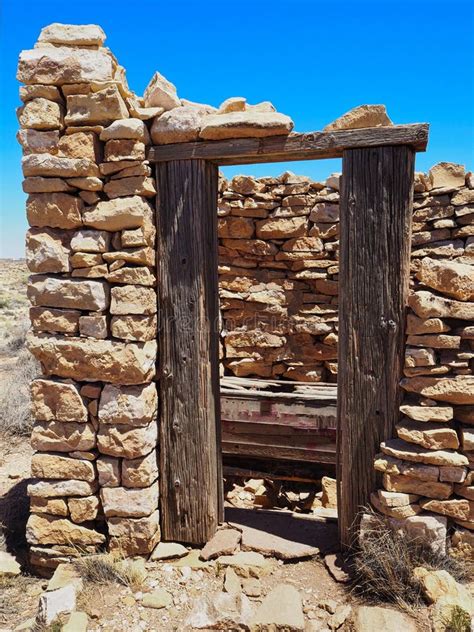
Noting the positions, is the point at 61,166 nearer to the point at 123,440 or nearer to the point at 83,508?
the point at 123,440

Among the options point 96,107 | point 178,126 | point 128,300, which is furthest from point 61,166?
point 128,300

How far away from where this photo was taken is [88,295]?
3.08 metres

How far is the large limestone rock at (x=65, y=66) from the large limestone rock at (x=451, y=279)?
2.18 metres

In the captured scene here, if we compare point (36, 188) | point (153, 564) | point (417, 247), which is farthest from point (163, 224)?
point (417, 247)

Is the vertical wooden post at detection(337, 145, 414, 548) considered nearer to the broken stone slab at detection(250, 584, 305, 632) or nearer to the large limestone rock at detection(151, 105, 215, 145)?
the broken stone slab at detection(250, 584, 305, 632)

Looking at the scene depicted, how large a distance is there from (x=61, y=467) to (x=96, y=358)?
0.76 m

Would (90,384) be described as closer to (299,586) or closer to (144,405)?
(144,405)

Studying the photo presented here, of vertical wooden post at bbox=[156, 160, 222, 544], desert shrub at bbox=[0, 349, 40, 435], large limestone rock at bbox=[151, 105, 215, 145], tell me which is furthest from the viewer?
desert shrub at bbox=[0, 349, 40, 435]

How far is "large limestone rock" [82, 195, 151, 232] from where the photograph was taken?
301cm

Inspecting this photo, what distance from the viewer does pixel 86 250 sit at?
10.2 ft

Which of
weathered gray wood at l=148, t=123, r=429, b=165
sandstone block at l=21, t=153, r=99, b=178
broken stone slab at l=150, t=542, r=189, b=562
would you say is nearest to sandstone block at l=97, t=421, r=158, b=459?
broken stone slab at l=150, t=542, r=189, b=562

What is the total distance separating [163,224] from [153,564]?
82.9 inches

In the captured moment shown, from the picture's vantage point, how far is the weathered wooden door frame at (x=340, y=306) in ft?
9.48

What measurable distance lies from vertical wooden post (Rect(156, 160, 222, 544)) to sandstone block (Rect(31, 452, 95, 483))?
48cm
